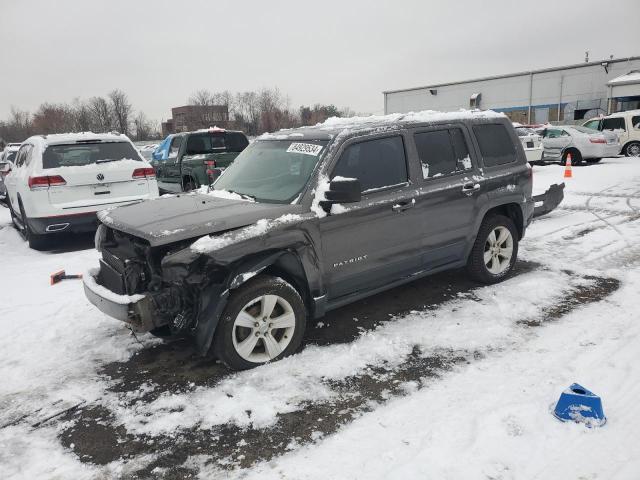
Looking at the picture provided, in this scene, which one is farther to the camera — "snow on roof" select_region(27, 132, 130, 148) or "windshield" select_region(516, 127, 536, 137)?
"windshield" select_region(516, 127, 536, 137)

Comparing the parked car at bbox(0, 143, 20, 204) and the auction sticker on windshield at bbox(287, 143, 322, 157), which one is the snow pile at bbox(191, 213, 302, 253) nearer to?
the auction sticker on windshield at bbox(287, 143, 322, 157)

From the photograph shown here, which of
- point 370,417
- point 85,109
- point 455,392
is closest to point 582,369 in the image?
point 455,392

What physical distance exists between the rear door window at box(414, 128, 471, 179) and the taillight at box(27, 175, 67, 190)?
5610 mm

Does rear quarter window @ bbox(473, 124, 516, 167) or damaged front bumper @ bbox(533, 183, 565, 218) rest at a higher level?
rear quarter window @ bbox(473, 124, 516, 167)

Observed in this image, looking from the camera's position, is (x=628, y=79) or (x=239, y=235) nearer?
(x=239, y=235)

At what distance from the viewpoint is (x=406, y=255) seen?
4.54 metres

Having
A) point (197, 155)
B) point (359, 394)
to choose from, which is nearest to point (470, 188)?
point (359, 394)

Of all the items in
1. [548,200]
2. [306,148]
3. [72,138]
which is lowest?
[548,200]

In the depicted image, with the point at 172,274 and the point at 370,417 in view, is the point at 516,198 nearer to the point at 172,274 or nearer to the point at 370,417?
the point at 370,417

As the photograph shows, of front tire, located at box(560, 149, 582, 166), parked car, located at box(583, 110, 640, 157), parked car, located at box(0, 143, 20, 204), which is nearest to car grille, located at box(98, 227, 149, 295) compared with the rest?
parked car, located at box(0, 143, 20, 204)

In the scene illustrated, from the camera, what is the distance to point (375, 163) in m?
4.39

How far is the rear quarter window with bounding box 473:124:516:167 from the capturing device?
5258mm

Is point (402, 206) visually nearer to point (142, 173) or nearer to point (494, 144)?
point (494, 144)

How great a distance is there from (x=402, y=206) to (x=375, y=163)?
18.5 inches
